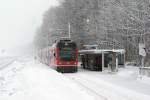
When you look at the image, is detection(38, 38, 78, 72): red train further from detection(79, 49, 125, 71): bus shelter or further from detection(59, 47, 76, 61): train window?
detection(79, 49, 125, 71): bus shelter

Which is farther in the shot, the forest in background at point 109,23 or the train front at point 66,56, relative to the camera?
the forest in background at point 109,23

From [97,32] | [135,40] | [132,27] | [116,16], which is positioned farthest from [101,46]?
[132,27]

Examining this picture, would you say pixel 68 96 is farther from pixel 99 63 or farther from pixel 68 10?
pixel 68 10

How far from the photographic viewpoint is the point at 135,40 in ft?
149

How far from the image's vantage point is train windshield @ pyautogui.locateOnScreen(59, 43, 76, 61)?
36.6 m

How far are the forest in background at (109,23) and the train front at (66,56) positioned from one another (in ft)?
24.2

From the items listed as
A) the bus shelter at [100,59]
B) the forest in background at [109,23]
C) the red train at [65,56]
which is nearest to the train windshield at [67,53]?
the red train at [65,56]

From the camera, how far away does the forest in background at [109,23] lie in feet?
126

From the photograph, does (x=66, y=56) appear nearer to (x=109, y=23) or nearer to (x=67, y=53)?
(x=67, y=53)

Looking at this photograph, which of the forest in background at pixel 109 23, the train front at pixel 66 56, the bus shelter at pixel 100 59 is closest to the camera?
the bus shelter at pixel 100 59

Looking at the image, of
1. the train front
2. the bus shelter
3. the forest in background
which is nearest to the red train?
the train front

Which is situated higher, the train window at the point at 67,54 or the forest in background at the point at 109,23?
the forest in background at the point at 109,23

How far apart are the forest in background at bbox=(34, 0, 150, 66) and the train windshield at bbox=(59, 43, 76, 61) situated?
7.39m

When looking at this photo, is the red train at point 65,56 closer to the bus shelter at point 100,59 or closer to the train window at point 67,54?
the train window at point 67,54
